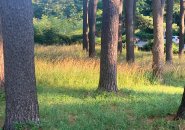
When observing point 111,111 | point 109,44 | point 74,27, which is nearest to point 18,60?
point 111,111

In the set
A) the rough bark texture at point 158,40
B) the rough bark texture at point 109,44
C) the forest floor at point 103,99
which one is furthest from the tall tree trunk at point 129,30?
the rough bark texture at point 109,44

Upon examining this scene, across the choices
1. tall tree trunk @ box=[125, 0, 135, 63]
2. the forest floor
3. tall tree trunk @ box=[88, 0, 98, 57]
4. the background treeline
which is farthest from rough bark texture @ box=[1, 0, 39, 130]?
the background treeline

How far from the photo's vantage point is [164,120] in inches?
294

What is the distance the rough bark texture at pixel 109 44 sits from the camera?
37.0ft

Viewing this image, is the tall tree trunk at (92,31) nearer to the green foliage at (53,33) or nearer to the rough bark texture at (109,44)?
the rough bark texture at (109,44)

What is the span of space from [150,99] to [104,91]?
1.34m

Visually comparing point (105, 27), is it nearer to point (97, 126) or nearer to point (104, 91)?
point (104, 91)

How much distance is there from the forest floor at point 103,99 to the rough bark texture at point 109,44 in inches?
15.8

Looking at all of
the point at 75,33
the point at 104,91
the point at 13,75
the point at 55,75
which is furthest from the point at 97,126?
the point at 75,33

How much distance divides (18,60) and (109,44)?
475 cm

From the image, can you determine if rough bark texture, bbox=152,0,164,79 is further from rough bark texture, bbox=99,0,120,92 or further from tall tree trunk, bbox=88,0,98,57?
tall tree trunk, bbox=88,0,98,57

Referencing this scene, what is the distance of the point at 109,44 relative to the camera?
11359 mm

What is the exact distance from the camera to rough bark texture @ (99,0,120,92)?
1127 centimetres

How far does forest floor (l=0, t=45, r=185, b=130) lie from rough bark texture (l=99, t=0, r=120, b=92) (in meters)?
0.40
